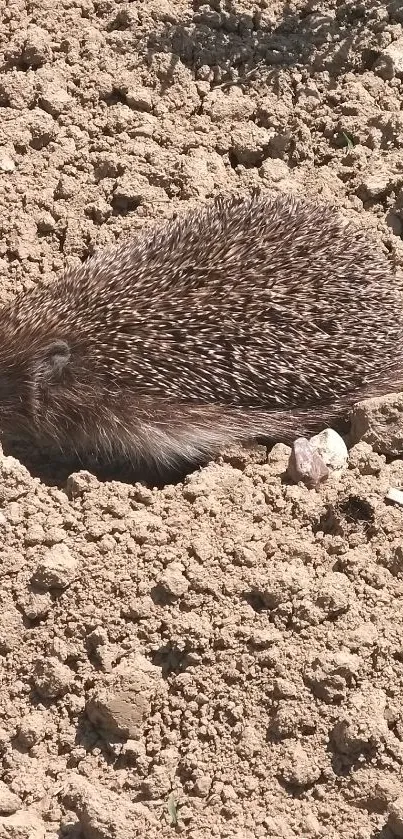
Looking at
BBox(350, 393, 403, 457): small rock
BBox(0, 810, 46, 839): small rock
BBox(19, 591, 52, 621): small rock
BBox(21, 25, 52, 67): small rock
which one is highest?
BBox(21, 25, 52, 67): small rock

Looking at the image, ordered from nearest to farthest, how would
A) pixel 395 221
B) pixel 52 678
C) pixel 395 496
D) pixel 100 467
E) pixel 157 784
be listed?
1. pixel 157 784
2. pixel 52 678
3. pixel 395 496
4. pixel 100 467
5. pixel 395 221

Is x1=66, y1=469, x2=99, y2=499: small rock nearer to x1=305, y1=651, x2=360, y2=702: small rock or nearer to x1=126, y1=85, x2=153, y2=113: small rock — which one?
x1=305, y1=651, x2=360, y2=702: small rock

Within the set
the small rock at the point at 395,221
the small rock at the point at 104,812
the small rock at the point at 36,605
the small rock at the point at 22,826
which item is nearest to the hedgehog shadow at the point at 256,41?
the small rock at the point at 395,221

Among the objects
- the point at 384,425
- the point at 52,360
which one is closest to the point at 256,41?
the point at 52,360

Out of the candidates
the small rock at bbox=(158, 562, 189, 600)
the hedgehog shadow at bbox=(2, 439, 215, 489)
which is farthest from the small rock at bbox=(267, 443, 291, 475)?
the small rock at bbox=(158, 562, 189, 600)

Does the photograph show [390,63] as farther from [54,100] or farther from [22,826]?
[22,826]

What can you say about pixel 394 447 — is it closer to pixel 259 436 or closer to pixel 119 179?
pixel 259 436
